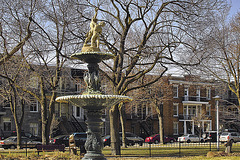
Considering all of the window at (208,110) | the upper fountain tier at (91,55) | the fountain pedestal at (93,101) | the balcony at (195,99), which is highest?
the upper fountain tier at (91,55)

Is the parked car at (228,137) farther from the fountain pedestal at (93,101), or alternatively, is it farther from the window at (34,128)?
the fountain pedestal at (93,101)

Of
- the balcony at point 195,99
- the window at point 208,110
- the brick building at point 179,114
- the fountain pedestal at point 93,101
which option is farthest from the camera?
the window at point 208,110

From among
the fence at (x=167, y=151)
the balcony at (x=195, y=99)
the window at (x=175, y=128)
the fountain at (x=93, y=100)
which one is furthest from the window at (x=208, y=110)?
the fountain at (x=93, y=100)

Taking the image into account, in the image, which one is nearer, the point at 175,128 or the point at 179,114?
the point at 175,128

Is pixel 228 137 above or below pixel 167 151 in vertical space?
below

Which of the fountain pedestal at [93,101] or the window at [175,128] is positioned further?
the window at [175,128]

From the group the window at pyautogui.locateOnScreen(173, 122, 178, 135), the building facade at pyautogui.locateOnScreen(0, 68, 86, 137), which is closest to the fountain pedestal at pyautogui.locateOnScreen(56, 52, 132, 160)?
the building facade at pyautogui.locateOnScreen(0, 68, 86, 137)

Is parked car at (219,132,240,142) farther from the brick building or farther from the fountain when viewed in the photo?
the fountain

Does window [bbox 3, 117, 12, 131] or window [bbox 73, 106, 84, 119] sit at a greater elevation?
window [bbox 73, 106, 84, 119]

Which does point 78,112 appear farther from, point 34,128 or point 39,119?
point 39,119

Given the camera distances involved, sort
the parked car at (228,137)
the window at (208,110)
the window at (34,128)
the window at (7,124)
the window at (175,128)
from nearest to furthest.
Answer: the window at (7,124)
the parked car at (228,137)
the window at (34,128)
the window at (175,128)
the window at (208,110)

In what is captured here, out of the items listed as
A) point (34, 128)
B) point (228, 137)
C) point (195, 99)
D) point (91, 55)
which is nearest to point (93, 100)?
point (91, 55)

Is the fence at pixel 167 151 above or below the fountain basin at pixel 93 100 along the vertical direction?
below

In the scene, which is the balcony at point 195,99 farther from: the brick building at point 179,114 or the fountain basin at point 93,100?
the fountain basin at point 93,100
